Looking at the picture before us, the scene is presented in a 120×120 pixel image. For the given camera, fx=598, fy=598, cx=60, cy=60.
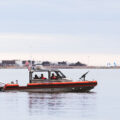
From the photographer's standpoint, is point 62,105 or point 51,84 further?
point 51,84

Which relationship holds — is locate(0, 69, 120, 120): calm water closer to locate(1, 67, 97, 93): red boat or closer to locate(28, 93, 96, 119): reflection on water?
locate(28, 93, 96, 119): reflection on water

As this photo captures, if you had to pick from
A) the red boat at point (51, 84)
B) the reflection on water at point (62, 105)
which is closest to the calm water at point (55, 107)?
the reflection on water at point (62, 105)

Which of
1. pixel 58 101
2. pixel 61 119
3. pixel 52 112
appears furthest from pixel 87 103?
pixel 61 119

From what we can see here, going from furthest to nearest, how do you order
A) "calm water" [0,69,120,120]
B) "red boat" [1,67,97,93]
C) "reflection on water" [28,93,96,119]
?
"red boat" [1,67,97,93] < "reflection on water" [28,93,96,119] < "calm water" [0,69,120,120]

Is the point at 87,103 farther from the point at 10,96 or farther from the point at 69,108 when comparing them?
the point at 10,96

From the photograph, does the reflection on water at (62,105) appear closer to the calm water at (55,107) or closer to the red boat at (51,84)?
the calm water at (55,107)

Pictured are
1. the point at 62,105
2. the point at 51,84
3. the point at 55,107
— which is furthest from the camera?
the point at 51,84

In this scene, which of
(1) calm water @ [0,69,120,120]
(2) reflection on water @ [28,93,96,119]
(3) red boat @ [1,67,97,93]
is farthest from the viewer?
(3) red boat @ [1,67,97,93]

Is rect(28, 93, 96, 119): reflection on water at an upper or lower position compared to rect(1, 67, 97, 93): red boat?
lower

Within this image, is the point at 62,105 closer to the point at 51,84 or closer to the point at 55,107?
the point at 55,107

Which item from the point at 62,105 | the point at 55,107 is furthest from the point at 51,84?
the point at 55,107

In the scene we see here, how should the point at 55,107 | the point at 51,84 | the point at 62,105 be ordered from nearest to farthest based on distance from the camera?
the point at 55,107, the point at 62,105, the point at 51,84

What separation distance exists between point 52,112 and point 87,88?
966 inches

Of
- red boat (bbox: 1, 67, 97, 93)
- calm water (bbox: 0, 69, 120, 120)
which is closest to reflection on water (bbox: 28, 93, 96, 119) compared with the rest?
calm water (bbox: 0, 69, 120, 120)
